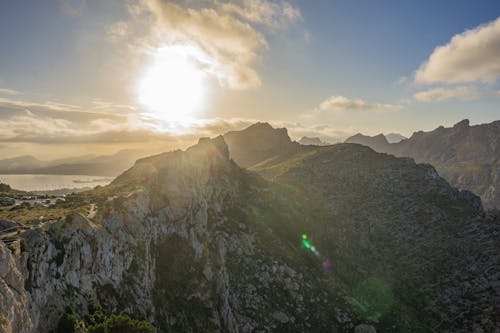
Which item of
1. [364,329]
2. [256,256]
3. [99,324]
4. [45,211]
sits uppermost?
[45,211]

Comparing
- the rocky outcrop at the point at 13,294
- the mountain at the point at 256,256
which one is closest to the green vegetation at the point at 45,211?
the mountain at the point at 256,256

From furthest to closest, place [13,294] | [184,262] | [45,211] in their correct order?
[184,262] < [45,211] < [13,294]

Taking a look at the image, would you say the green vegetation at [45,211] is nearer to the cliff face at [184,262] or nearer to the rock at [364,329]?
the cliff face at [184,262]

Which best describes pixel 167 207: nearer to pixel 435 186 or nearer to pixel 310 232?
pixel 310 232

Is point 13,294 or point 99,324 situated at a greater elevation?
point 13,294

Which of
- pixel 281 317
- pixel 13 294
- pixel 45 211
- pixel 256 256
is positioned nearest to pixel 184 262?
pixel 256 256

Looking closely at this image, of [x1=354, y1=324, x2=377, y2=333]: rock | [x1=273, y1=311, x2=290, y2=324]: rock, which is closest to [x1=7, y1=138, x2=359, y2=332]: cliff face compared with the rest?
[x1=273, y1=311, x2=290, y2=324]: rock

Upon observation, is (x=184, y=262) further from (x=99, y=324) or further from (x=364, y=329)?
(x=364, y=329)

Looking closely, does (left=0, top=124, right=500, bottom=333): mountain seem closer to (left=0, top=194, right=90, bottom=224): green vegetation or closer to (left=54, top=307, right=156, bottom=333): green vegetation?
(left=54, top=307, right=156, bottom=333): green vegetation

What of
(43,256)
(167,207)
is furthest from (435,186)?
(43,256)
